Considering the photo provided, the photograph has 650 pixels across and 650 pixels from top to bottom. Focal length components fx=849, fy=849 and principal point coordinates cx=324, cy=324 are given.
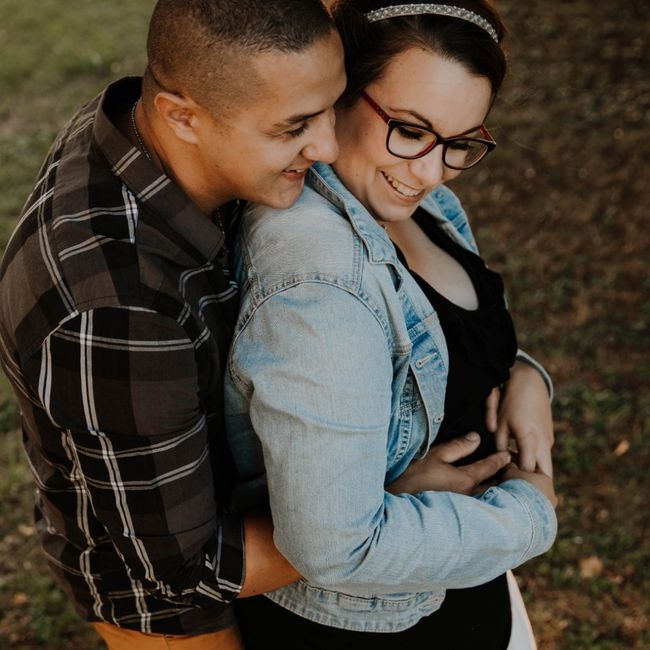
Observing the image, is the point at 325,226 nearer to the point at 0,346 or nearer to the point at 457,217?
the point at 0,346

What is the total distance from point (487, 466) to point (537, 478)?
0.48 ft

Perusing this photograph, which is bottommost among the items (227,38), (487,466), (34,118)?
(34,118)

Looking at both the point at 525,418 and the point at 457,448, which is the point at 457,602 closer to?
the point at 457,448

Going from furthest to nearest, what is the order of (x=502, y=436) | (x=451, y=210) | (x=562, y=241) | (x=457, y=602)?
1. (x=562, y=241)
2. (x=451, y=210)
3. (x=502, y=436)
4. (x=457, y=602)

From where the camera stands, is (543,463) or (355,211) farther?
(543,463)

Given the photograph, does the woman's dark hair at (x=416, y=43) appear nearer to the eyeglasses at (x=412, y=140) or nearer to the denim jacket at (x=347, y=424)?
the eyeglasses at (x=412, y=140)

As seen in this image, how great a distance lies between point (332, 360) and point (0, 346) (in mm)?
811

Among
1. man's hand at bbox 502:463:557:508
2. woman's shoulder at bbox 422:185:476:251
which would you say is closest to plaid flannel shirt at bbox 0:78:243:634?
man's hand at bbox 502:463:557:508

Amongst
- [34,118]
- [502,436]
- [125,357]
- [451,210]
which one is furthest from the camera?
[34,118]

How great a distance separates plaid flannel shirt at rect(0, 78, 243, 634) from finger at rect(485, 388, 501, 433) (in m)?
0.92

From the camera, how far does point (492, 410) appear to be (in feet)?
8.70

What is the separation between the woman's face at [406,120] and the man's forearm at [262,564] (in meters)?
0.91

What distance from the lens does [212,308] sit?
1.93m

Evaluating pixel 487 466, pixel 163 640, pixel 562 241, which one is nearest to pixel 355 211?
pixel 487 466
